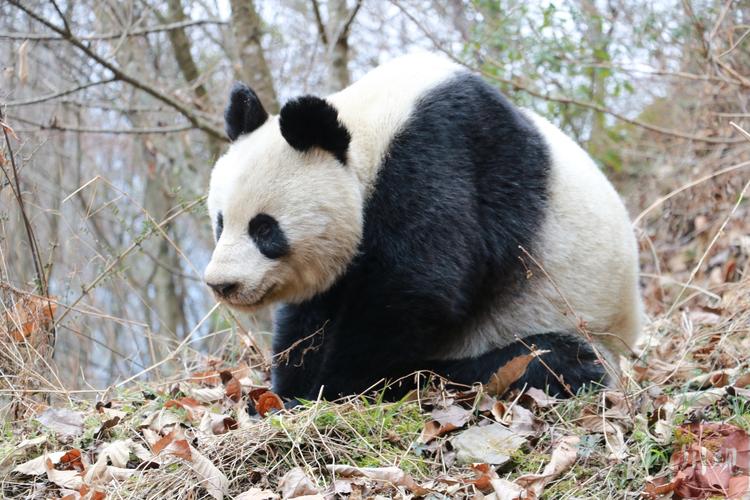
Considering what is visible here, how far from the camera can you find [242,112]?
4.71 m

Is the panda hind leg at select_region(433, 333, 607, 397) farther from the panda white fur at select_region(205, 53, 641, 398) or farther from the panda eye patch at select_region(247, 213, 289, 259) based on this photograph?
the panda eye patch at select_region(247, 213, 289, 259)

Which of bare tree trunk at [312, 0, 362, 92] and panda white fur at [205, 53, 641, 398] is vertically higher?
bare tree trunk at [312, 0, 362, 92]

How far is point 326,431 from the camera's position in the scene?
3.75 m

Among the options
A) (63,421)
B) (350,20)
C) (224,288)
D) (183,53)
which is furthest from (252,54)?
(63,421)

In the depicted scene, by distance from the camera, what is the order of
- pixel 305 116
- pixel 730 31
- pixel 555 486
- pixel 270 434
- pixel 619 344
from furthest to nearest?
pixel 730 31, pixel 619 344, pixel 305 116, pixel 270 434, pixel 555 486

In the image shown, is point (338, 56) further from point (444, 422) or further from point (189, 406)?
point (444, 422)

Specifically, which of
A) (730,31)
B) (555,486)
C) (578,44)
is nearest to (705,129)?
(578,44)

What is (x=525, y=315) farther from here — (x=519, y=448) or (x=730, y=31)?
(x=730, y=31)

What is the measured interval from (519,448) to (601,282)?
1.50m

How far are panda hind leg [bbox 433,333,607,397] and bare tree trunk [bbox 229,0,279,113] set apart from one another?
11.7 ft

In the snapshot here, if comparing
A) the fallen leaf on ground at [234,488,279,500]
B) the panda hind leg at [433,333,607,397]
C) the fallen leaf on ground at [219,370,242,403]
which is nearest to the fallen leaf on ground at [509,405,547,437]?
the panda hind leg at [433,333,607,397]

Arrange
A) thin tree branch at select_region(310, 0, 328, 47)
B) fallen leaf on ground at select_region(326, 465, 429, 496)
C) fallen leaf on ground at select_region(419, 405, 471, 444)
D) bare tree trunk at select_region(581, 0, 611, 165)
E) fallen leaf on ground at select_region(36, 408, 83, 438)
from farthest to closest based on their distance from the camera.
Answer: bare tree trunk at select_region(581, 0, 611, 165)
thin tree branch at select_region(310, 0, 328, 47)
fallen leaf on ground at select_region(36, 408, 83, 438)
fallen leaf on ground at select_region(419, 405, 471, 444)
fallen leaf on ground at select_region(326, 465, 429, 496)

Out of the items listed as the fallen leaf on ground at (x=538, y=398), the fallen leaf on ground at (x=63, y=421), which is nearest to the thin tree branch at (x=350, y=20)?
the fallen leaf on ground at (x=538, y=398)

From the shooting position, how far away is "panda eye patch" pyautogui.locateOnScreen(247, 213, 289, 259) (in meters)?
4.23
